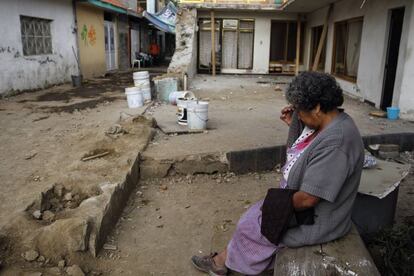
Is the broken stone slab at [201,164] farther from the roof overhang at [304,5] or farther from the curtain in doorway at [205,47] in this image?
the curtain in doorway at [205,47]

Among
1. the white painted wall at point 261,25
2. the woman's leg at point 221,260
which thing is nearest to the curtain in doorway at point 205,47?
the white painted wall at point 261,25

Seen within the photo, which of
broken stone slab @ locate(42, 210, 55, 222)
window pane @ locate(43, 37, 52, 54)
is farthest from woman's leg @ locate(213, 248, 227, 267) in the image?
window pane @ locate(43, 37, 52, 54)

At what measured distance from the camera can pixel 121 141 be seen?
17.3ft

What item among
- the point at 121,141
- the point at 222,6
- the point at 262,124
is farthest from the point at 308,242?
the point at 222,6

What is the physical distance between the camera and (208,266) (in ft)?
9.20

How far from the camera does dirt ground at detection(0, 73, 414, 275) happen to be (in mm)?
3299

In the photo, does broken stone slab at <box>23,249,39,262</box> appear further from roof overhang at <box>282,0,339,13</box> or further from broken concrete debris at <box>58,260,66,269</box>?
roof overhang at <box>282,0,339,13</box>

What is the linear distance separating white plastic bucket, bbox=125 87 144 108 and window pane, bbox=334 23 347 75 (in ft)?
21.0

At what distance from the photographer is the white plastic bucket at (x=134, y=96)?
25.8 ft

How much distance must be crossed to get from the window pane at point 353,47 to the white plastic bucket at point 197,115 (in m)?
5.94

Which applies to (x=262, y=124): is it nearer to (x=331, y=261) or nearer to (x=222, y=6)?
(x=331, y=261)

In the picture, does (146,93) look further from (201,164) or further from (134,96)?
(201,164)

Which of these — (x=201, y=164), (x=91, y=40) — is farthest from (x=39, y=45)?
(x=201, y=164)

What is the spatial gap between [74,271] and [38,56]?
9.99m
